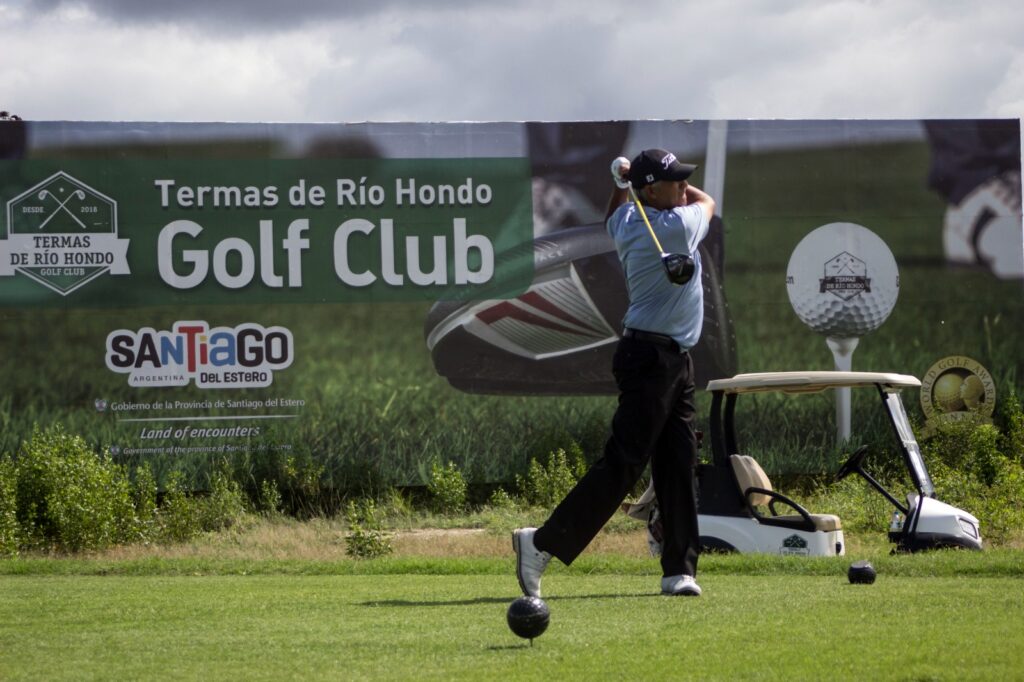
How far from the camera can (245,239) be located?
14828mm

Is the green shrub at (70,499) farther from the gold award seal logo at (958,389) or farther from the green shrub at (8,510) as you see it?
the gold award seal logo at (958,389)

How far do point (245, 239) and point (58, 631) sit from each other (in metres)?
10.1

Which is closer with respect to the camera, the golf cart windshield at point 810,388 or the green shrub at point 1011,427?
the golf cart windshield at point 810,388

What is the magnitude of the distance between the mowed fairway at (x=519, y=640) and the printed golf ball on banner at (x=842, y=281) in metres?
8.94

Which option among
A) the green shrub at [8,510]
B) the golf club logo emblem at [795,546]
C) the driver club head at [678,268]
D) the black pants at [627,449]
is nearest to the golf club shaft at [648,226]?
the driver club head at [678,268]

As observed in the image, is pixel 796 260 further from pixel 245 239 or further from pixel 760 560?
pixel 760 560

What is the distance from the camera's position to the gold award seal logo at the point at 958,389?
51.1 feet

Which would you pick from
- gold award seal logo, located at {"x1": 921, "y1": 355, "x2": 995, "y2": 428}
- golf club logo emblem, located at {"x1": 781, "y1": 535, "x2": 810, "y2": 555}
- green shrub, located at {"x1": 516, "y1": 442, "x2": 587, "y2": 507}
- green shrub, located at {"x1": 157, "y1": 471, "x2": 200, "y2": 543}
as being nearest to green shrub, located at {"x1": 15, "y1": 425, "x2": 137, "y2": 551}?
green shrub, located at {"x1": 157, "y1": 471, "x2": 200, "y2": 543}

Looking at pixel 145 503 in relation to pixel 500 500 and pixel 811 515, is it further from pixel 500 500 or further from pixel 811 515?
pixel 811 515

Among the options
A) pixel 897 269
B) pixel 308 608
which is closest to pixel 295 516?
pixel 897 269

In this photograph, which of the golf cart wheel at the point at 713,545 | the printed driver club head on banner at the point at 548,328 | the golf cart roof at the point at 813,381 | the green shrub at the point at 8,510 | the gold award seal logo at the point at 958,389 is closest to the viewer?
the golf cart wheel at the point at 713,545

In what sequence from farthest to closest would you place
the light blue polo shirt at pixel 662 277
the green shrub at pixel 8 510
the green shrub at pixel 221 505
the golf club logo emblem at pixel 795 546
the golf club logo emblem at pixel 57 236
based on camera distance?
the golf club logo emblem at pixel 57 236, the green shrub at pixel 221 505, the green shrub at pixel 8 510, the golf club logo emblem at pixel 795 546, the light blue polo shirt at pixel 662 277

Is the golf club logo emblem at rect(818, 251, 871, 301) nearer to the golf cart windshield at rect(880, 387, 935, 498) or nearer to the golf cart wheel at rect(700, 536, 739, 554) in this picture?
the golf cart windshield at rect(880, 387, 935, 498)

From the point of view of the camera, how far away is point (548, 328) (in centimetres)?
1498
